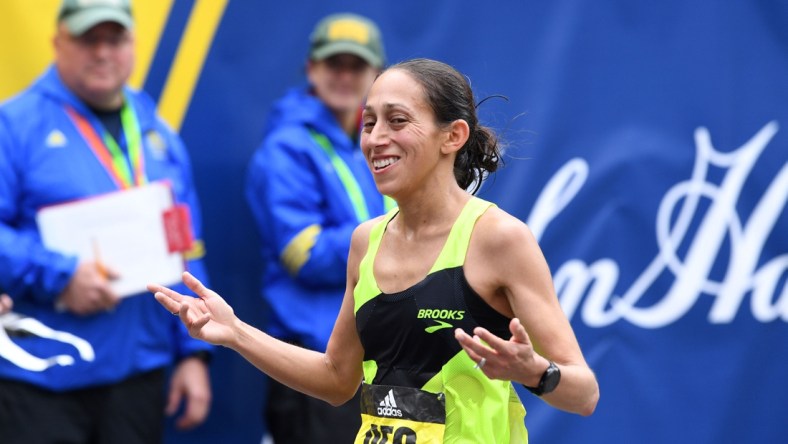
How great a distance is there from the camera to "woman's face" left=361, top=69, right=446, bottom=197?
10.0ft

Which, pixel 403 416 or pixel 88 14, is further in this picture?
pixel 88 14

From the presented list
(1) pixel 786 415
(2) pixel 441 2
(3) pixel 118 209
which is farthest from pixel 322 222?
(1) pixel 786 415

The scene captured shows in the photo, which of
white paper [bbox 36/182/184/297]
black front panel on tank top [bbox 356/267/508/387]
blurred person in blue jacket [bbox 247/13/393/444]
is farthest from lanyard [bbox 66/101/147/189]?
black front panel on tank top [bbox 356/267/508/387]

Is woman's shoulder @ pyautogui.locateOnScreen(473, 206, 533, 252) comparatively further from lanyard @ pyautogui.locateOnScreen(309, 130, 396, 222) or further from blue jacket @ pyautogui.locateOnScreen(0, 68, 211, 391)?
lanyard @ pyautogui.locateOnScreen(309, 130, 396, 222)

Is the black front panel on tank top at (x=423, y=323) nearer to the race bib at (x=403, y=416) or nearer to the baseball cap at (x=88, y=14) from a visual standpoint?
the race bib at (x=403, y=416)

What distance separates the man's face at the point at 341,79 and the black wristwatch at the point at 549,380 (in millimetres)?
2752

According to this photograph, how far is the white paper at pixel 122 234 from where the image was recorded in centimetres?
462

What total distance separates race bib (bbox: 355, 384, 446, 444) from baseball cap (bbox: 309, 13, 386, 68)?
247 centimetres

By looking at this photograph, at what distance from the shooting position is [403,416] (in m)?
3.00

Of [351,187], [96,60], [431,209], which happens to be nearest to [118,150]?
[96,60]

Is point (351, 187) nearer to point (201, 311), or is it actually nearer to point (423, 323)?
point (201, 311)

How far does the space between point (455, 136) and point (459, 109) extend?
0.21 ft

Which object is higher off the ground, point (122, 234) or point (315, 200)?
point (315, 200)

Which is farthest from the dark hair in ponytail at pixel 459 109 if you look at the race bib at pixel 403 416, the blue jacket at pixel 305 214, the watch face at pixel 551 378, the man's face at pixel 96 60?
the man's face at pixel 96 60
